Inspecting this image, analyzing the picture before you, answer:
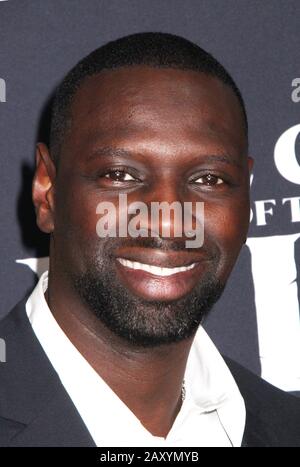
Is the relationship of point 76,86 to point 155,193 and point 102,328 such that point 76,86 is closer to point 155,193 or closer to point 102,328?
point 155,193

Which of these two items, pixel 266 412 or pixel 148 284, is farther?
pixel 266 412

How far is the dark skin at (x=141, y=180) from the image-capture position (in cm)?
157

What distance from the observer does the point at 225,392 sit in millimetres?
1817

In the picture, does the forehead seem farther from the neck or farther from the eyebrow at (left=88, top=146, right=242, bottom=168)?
the neck

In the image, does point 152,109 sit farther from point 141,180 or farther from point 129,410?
point 129,410

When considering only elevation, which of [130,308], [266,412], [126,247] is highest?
[126,247]

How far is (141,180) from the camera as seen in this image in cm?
157

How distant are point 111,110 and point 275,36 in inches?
27.1

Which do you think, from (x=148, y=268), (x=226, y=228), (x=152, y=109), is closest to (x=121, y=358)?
(x=148, y=268)

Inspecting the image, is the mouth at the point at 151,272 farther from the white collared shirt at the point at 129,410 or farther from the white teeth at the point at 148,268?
the white collared shirt at the point at 129,410

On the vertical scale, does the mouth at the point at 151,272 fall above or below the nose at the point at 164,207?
below

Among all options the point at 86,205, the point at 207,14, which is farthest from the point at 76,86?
the point at 207,14

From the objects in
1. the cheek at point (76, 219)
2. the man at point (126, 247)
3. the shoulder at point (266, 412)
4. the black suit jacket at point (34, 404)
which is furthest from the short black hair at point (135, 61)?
the shoulder at point (266, 412)

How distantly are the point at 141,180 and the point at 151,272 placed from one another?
167 mm
